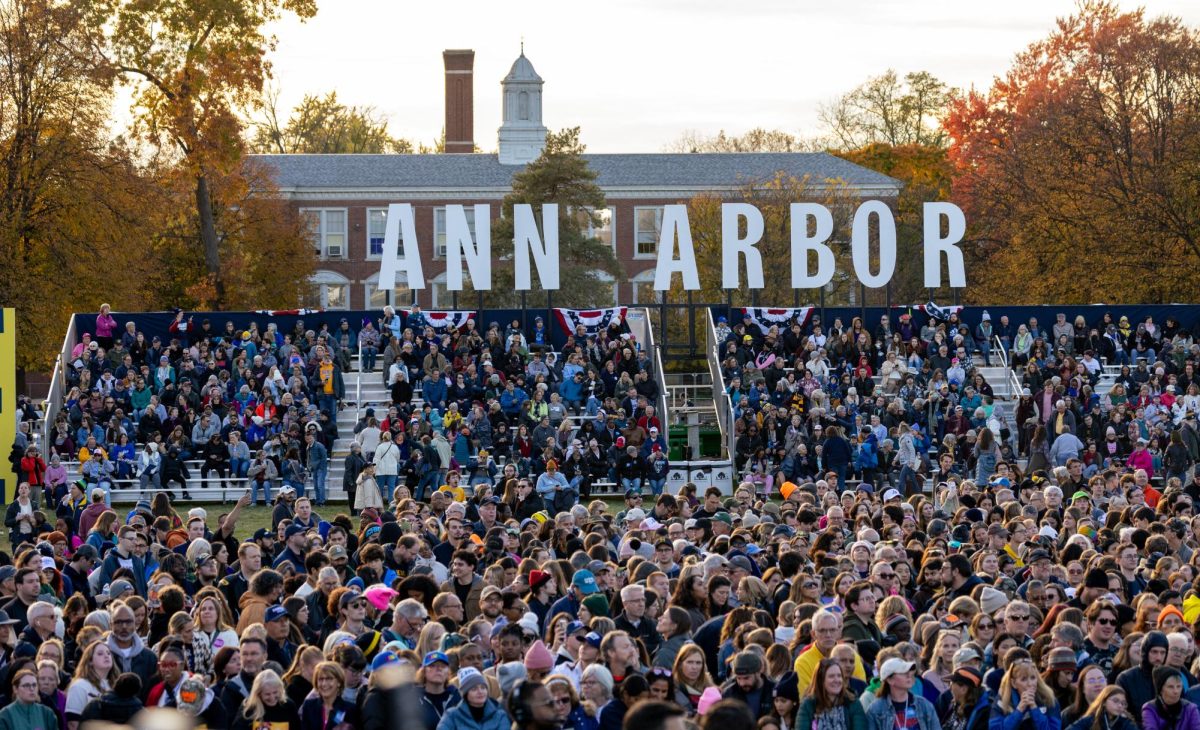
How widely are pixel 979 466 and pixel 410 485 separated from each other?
9.27 m

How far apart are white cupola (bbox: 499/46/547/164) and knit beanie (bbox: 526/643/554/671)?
205ft

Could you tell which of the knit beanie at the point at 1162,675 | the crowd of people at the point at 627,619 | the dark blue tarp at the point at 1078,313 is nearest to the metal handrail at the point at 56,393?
the crowd of people at the point at 627,619

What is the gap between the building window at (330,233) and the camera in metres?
69.4

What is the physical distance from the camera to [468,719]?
9188 millimetres

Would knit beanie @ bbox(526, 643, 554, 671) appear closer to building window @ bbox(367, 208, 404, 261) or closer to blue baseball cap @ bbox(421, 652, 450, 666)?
blue baseball cap @ bbox(421, 652, 450, 666)

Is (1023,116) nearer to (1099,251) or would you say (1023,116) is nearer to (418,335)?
(1099,251)

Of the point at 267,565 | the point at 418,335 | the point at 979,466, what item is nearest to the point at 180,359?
the point at 418,335

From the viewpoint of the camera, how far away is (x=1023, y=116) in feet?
169

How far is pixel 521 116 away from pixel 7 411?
4585 centimetres

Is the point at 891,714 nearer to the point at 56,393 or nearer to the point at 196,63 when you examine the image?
the point at 56,393

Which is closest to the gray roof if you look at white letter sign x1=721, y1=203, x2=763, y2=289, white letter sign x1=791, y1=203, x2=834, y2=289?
white letter sign x1=791, y1=203, x2=834, y2=289

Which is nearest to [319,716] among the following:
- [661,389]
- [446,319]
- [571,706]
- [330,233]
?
[571,706]

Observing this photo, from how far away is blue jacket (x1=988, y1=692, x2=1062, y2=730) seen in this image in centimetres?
969

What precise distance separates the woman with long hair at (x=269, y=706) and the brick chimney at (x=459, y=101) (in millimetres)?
67019
